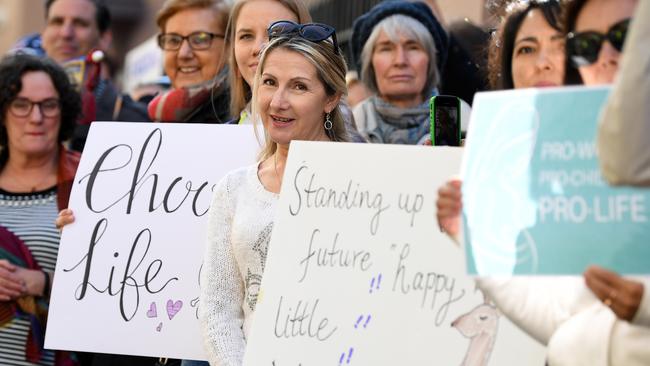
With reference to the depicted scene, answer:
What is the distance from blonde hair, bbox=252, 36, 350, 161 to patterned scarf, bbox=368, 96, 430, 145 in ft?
2.61

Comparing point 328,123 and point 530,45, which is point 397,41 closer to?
point 328,123

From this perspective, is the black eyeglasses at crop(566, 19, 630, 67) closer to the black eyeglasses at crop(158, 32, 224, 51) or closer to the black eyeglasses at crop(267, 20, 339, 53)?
the black eyeglasses at crop(267, 20, 339, 53)

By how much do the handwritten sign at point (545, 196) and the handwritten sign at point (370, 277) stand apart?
27.1 inches

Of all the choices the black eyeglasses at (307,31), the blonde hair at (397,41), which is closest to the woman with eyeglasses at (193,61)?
the blonde hair at (397,41)

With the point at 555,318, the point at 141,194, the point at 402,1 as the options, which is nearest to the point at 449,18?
the point at 402,1

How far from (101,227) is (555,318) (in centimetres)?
226

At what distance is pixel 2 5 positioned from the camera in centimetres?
2270

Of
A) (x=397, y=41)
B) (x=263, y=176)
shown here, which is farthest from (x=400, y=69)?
(x=263, y=176)

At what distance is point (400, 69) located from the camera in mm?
5047

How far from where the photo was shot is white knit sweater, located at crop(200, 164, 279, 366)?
148 inches

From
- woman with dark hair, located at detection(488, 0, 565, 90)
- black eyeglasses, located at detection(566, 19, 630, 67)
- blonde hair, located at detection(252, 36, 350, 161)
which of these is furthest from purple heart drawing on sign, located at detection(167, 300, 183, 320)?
black eyeglasses, located at detection(566, 19, 630, 67)

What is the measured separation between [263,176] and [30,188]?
1666 mm

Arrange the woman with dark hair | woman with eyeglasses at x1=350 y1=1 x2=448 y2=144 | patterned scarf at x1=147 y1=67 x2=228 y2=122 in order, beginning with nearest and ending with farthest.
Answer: the woman with dark hair, woman with eyeglasses at x1=350 y1=1 x2=448 y2=144, patterned scarf at x1=147 y1=67 x2=228 y2=122

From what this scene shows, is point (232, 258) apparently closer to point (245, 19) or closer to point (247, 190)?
point (247, 190)
